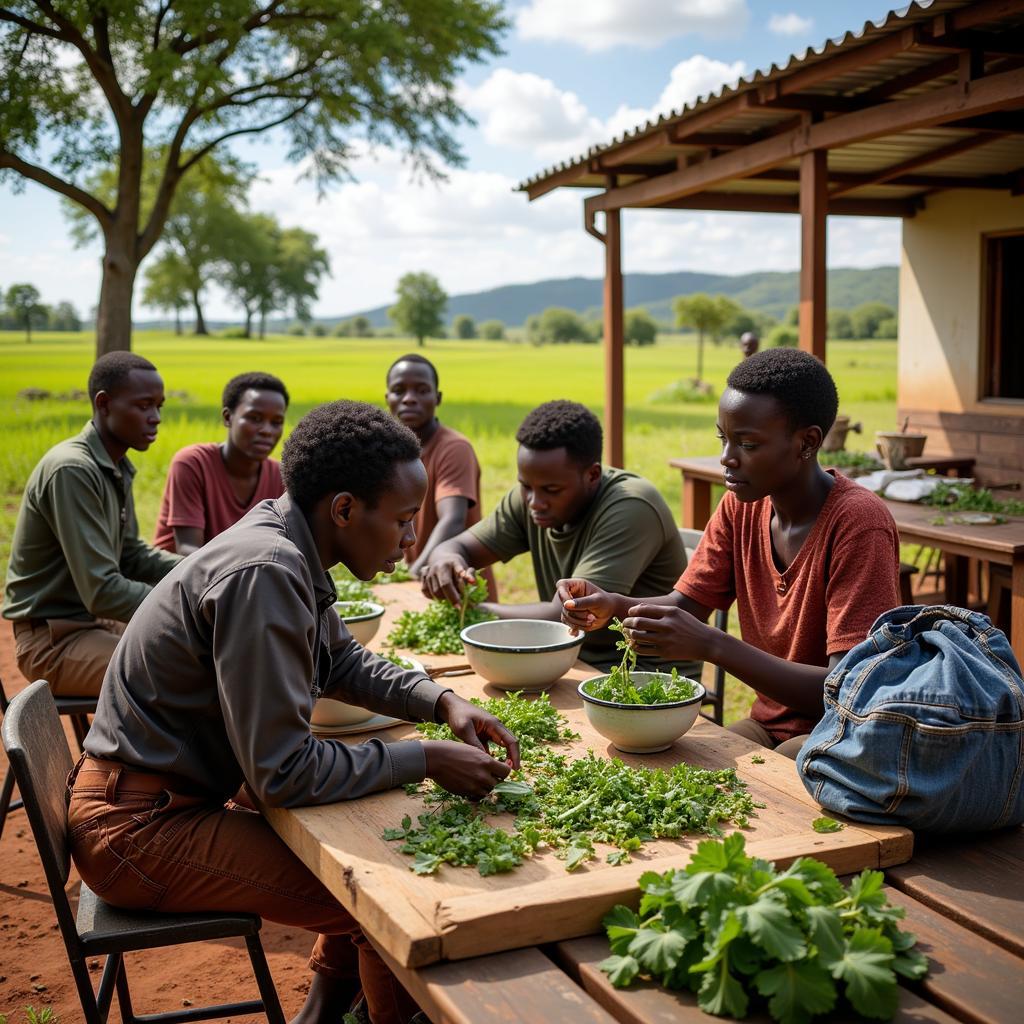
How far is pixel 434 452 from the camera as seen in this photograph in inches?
198

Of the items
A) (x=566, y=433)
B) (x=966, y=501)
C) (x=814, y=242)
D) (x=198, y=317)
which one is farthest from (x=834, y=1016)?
(x=198, y=317)

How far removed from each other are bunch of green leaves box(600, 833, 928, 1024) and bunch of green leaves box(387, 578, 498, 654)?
1.71 metres

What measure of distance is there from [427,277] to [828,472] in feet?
276

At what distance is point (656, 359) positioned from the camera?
54.2 metres

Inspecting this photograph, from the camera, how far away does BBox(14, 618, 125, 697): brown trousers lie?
3895 mm

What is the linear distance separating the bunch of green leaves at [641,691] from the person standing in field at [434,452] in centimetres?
240

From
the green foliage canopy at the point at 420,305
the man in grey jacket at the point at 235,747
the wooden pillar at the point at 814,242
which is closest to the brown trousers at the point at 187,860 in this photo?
the man in grey jacket at the point at 235,747

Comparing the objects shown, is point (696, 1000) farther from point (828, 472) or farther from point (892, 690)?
point (828, 472)

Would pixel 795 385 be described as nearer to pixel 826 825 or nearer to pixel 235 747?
pixel 826 825

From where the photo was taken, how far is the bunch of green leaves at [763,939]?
4.54 ft

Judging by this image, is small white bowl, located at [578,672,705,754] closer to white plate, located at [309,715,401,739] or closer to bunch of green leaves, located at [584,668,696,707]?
bunch of green leaves, located at [584,668,696,707]

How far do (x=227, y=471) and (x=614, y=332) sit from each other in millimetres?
5425

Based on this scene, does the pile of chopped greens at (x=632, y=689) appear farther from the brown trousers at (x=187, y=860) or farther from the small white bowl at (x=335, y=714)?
the brown trousers at (x=187, y=860)

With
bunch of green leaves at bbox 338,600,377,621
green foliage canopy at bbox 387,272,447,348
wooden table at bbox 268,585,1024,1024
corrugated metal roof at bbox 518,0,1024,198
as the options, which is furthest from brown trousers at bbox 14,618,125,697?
green foliage canopy at bbox 387,272,447,348
